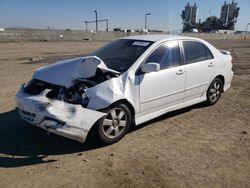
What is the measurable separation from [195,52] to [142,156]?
2832mm

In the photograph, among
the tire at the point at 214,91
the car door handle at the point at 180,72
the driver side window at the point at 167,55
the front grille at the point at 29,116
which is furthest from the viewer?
the tire at the point at 214,91

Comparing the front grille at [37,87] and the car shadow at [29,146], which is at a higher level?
the front grille at [37,87]

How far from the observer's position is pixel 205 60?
6.33 metres

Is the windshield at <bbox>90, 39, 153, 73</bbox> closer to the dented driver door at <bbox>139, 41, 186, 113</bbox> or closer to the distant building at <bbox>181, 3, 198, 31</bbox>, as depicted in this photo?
the dented driver door at <bbox>139, 41, 186, 113</bbox>

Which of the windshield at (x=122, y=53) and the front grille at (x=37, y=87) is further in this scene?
the windshield at (x=122, y=53)

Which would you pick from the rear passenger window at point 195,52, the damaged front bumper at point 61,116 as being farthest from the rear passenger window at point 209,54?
the damaged front bumper at point 61,116

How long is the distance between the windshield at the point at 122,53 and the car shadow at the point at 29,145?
1197mm

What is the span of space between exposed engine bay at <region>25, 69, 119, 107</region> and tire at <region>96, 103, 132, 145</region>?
1.37ft

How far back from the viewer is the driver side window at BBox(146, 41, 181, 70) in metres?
5.27

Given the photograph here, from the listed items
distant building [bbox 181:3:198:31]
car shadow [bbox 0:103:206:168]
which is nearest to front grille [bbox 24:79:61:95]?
car shadow [bbox 0:103:206:168]

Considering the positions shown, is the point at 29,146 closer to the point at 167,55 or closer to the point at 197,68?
the point at 167,55

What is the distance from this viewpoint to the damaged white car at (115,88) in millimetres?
4207

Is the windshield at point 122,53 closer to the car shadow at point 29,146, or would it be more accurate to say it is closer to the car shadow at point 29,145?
the car shadow at point 29,145

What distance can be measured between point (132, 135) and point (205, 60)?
2.48m
